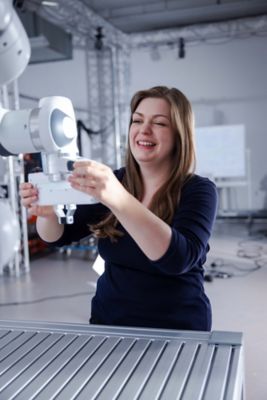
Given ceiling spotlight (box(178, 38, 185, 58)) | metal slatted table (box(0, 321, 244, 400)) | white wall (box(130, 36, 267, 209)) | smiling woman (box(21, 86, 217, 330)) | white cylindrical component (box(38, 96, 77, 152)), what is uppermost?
ceiling spotlight (box(178, 38, 185, 58))

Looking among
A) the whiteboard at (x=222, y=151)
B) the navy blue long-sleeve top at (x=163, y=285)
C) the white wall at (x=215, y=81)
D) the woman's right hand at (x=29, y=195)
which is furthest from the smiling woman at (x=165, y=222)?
the white wall at (x=215, y=81)

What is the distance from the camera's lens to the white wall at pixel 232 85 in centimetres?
781

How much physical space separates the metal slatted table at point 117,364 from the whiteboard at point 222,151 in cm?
653

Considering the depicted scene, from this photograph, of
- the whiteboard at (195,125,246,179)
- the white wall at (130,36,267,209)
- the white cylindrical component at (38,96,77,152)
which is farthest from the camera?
the white wall at (130,36,267,209)

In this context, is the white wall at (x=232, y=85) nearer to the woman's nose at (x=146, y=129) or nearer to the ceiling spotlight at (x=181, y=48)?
the ceiling spotlight at (x=181, y=48)

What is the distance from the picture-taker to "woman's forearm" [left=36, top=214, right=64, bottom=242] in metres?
1.26

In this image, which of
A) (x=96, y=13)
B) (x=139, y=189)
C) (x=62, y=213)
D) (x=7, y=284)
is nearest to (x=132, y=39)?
(x=96, y=13)

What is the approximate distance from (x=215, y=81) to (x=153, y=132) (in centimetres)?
716

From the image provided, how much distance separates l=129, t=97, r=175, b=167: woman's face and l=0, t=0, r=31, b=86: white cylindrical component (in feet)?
2.08

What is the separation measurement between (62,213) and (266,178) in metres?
7.45

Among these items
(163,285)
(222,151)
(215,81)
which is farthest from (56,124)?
(215,81)

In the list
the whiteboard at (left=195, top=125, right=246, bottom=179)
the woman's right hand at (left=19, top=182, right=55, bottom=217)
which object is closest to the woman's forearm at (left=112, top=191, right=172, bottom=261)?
the woman's right hand at (left=19, top=182, right=55, bottom=217)

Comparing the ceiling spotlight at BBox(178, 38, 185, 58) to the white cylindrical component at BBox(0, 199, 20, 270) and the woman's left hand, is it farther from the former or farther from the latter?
the white cylindrical component at BBox(0, 199, 20, 270)

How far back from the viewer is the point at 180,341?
981 mm
